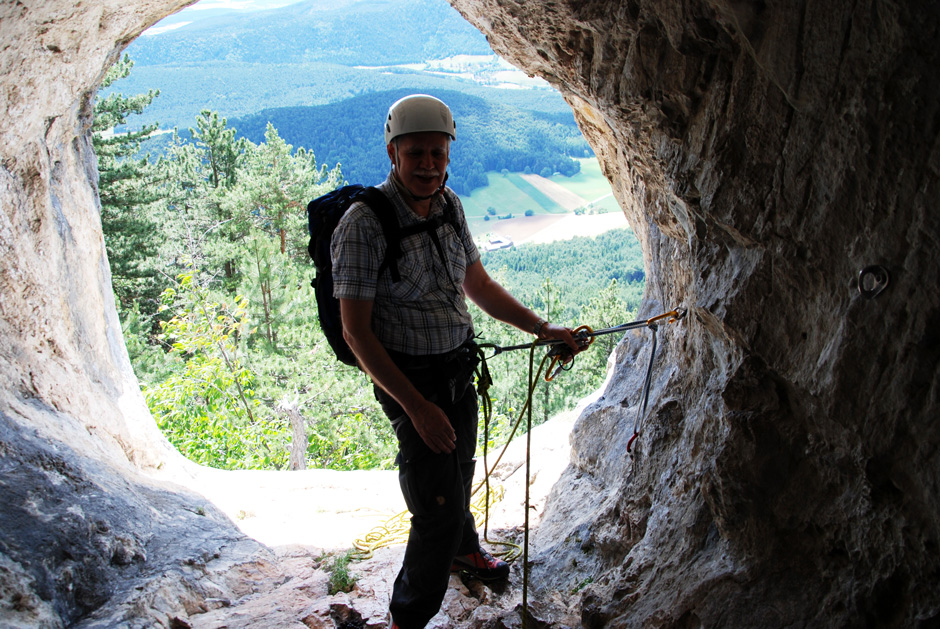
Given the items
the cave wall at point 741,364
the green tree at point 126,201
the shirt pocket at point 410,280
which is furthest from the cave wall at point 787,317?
the green tree at point 126,201

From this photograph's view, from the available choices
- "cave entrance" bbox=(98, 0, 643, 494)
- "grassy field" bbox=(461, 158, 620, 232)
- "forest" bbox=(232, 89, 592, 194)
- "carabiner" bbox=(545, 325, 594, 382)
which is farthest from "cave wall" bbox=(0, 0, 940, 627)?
"forest" bbox=(232, 89, 592, 194)

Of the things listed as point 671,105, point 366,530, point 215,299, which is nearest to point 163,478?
point 366,530

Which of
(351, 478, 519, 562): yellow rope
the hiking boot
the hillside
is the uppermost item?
the hillside

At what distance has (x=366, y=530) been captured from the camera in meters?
5.83

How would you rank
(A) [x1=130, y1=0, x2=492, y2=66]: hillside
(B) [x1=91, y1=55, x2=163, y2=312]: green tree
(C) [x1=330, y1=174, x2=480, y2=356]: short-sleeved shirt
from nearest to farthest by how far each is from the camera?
(C) [x1=330, y1=174, x2=480, y2=356]: short-sleeved shirt → (B) [x1=91, y1=55, x2=163, y2=312]: green tree → (A) [x1=130, y1=0, x2=492, y2=66]: hillside

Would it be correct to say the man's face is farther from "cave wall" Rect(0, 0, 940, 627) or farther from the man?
"cave wall" Rect(0, 0, 940, 627)

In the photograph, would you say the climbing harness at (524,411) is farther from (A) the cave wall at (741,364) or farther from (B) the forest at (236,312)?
(B) the forest at (236,312)

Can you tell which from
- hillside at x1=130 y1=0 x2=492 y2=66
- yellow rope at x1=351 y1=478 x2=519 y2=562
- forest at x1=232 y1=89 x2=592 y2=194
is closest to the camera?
yellow rope at x1=351 y1=478 x2=519 y2=562

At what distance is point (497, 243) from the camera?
259 ft

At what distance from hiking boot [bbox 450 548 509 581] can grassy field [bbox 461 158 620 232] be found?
7998 cm

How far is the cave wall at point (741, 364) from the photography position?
2018 millimetres

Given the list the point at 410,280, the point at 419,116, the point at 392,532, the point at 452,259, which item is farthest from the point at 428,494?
the point at 392,532

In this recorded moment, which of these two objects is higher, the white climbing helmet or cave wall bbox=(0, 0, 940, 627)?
the white climbing helmet

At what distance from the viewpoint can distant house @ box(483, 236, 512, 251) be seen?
76500 mm
